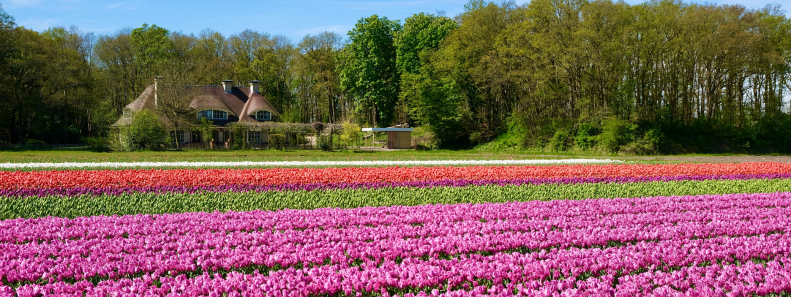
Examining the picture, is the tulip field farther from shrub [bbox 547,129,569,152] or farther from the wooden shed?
the wooden shed

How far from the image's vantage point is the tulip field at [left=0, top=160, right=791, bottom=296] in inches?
179

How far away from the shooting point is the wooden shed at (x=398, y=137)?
148 feet

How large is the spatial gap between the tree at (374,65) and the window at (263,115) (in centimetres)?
797

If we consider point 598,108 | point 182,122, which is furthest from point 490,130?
point 182,122

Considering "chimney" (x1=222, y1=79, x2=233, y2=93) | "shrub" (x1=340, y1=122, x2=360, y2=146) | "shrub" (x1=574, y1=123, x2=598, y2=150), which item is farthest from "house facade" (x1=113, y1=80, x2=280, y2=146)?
"shrub" (x1=574, y1=123, x2=598, y2=150)

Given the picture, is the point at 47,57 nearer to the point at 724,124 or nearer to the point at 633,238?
the point at 633,238

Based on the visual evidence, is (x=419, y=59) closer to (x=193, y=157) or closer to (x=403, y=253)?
(x=193, y=157)

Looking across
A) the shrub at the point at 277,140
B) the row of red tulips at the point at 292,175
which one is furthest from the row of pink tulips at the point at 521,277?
the shrub at the point at 277,140

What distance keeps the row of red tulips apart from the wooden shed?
30010 millimetres

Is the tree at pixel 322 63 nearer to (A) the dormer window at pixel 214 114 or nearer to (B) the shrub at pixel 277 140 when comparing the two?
(A) the dormer window at pixel 214 114

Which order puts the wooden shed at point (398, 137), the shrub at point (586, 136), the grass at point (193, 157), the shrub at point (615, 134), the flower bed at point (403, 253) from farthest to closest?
the wooden shed at point (398, 137) → the shrub at point (586, 136) → the shrub at point (615, 134) → the grass at point (193, 157) → the flower bed at point (403, 253)

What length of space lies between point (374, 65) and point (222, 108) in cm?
1490

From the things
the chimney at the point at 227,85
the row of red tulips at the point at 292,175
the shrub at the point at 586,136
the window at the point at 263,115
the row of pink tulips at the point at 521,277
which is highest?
the chimney at the point at 227,85

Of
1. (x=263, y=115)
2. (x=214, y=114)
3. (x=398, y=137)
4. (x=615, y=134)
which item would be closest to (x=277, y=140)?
(x=398, y=137)
